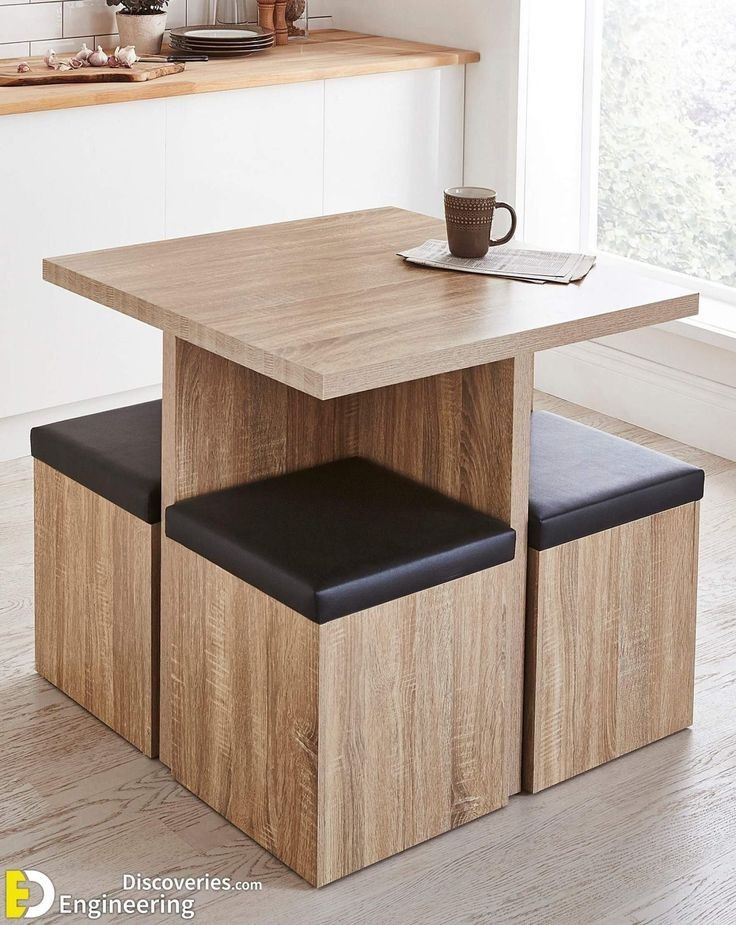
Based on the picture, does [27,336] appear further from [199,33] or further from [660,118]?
[660,118]

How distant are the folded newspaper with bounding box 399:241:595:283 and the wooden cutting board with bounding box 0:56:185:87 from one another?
153cm

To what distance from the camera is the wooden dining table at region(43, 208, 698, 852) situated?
2.08 m

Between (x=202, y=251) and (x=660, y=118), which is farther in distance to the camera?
(x=660, y=118)

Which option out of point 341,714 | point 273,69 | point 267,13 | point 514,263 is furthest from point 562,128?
point 341,714

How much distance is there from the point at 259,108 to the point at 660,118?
1191 millimetres

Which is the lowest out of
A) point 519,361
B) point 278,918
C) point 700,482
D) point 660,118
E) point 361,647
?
point 278,918

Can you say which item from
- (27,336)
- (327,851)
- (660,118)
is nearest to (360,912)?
(327,851)

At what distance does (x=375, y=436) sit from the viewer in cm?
252

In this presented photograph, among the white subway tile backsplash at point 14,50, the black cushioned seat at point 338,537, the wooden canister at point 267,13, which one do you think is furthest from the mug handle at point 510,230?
the wooden canister at point 267,13

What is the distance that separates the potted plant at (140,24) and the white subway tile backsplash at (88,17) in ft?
0.34

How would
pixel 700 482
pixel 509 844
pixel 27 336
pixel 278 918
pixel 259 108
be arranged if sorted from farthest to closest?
pixel 259 108
pixel 27 336
pixel 700 482
pixel 509 844
pixel 278 918

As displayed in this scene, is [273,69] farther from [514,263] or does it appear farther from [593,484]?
[593,484]

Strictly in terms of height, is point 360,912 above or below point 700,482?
below

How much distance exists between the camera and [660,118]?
416 cm
